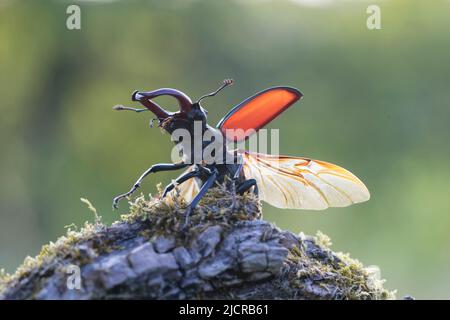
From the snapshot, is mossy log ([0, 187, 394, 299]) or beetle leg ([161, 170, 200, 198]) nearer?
mossy log ([0, 187, 394, 299])

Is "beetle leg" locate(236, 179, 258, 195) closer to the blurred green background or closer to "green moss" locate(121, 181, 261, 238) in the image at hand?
"green moss" locate(121, 181, 261, 238)

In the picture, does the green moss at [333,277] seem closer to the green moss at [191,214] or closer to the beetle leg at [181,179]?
the green moss at [191,214]

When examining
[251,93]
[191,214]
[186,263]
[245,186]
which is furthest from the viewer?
[251,93]

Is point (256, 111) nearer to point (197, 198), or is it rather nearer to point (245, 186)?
point (245, 186)

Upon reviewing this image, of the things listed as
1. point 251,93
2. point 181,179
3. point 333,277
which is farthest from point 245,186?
point 251,93

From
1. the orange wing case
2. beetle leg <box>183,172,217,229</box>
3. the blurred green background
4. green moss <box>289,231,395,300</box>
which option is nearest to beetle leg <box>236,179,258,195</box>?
beetle leg <box>183,172,217,229</box>

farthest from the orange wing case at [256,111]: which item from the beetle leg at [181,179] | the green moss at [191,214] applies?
the green moss at [191,214]
